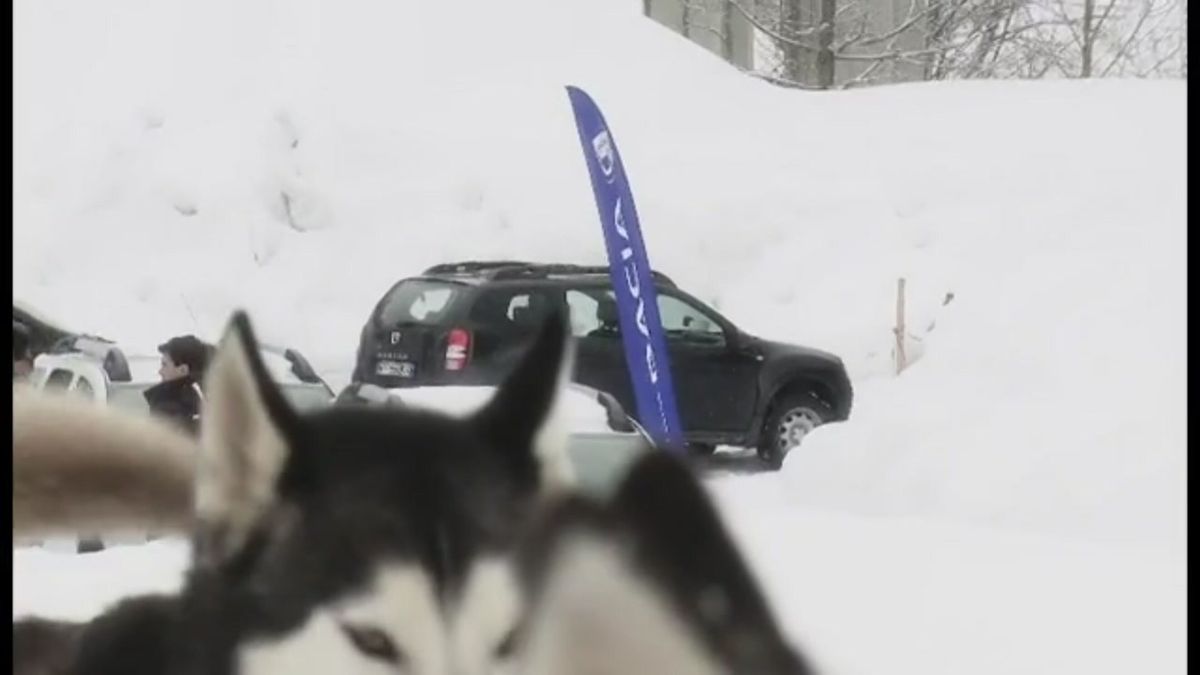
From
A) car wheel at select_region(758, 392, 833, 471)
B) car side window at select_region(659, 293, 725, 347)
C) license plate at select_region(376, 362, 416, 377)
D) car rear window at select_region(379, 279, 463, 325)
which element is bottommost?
car wheel at select_region(758, 392, 833, 471)

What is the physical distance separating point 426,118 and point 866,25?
3334 millimetres

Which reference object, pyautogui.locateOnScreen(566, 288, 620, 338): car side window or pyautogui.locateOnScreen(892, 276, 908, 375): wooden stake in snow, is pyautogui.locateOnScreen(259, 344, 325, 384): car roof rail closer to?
pyautogui.locateOnScreen(566, 288, 620, 338): car side window

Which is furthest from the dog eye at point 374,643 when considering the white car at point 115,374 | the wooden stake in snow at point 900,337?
the wooden stake in snow at point 900,337

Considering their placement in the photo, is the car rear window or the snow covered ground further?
the car rear window

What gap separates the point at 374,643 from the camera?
0.24m

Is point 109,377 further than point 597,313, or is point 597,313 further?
point 597,313

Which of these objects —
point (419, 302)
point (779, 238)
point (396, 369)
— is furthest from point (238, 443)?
point (779, 238)

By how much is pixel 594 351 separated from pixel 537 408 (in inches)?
11.6

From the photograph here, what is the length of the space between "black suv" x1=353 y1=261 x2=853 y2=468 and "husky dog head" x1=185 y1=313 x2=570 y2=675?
4 cm

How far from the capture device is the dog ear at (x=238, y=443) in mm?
244

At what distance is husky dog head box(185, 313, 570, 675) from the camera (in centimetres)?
24

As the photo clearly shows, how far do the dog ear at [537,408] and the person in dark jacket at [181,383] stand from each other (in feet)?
0.24

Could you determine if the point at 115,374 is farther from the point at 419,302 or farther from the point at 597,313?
the point at 419,302

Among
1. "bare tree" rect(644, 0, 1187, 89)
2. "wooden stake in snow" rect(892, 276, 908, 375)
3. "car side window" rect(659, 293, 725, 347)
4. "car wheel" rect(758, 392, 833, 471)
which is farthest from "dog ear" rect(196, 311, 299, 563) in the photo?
"wooden stake in snow" rect(892, 276, 908, 375)
